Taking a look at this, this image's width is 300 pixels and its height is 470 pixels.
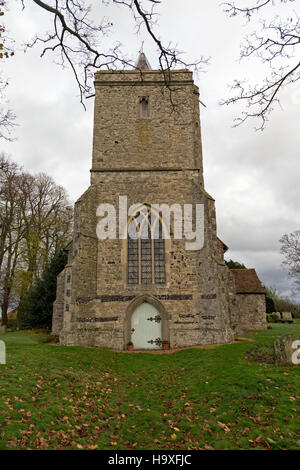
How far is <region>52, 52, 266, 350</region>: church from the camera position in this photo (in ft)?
47.2

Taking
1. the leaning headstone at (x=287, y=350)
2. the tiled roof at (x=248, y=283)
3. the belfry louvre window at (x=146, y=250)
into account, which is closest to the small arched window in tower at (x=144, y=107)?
the belfry louvre window at (x=146, y=250)

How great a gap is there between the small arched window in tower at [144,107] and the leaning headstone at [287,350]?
540 inches

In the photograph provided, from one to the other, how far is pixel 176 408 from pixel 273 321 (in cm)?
2947

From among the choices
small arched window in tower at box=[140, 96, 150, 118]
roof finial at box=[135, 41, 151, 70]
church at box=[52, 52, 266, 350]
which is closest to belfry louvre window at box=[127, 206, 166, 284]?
church at box=[52, 52, 266, 350]

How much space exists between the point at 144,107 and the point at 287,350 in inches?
574

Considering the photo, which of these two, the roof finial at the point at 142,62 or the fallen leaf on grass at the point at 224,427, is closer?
the fallen leaf on grass at the point at 224,427

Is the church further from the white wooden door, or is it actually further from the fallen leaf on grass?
the fallen leaf on grass

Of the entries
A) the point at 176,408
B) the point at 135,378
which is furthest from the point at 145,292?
the point at 176,408

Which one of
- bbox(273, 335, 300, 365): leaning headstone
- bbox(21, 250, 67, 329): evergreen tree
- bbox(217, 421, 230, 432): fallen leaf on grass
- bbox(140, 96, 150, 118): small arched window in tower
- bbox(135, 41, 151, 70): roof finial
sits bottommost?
bbox(217, 421, 230, 432): fallen leaf on grass

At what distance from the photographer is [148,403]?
7348 millimetres

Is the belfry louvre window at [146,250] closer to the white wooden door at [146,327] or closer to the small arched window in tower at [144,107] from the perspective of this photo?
the white wooden door at [146,327]

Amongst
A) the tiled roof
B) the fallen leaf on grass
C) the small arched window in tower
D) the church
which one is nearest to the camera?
the fallen leaf on grass

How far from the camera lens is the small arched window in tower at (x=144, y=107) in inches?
689

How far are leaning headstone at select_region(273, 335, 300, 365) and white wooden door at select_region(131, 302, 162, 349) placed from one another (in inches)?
266
